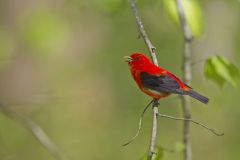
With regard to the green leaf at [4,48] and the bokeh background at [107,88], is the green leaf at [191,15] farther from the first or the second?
the bokeh background at [107,88]

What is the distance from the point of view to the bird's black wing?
4.59 m

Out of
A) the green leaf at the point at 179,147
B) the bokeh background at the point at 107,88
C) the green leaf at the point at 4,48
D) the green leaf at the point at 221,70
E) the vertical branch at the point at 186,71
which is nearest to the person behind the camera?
the green leaf at the point at 221,70

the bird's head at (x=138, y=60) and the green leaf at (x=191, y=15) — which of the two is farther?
the green leaf at (x=191, y=15)

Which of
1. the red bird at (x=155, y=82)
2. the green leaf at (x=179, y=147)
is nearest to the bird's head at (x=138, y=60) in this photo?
the red bird at (x=155, y=82)

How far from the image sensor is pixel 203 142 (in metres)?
12.5

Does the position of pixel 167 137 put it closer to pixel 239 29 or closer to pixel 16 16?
pixel 239 29

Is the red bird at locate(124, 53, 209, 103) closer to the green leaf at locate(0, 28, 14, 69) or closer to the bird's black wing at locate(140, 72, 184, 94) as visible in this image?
the bird's black wing at locate(140, 72, 184, 94)

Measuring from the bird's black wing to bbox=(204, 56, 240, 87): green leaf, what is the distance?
0.26 metres

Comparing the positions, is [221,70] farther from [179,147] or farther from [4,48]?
[4,48]

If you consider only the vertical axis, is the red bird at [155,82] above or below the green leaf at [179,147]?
above

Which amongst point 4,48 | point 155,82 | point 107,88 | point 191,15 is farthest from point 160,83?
point 107,88

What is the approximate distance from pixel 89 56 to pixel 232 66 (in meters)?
10.5

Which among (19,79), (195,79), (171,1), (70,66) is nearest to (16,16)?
(19,79)

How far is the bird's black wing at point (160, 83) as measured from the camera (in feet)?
15.0
